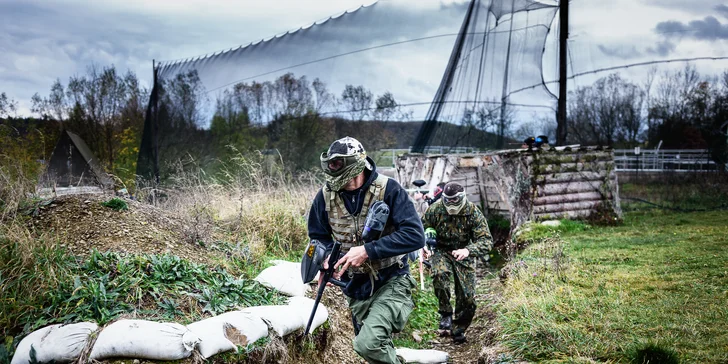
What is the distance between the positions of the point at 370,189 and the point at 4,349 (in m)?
2.76

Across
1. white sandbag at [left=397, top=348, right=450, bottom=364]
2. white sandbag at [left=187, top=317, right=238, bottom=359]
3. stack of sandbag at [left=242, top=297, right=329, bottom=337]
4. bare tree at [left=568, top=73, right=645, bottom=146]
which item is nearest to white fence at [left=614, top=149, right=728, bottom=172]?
bare tree at [left=568, top=73, right=645, bottom=146]

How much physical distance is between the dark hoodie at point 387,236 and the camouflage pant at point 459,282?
7.51 feet

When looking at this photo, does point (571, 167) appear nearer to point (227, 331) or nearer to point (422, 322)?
point (422, 322)

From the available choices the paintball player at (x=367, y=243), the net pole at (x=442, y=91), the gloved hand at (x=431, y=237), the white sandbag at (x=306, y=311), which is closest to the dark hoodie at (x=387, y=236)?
the paintball player at (x=367, y=243)

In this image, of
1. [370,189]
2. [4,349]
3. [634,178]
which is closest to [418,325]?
[370,189]

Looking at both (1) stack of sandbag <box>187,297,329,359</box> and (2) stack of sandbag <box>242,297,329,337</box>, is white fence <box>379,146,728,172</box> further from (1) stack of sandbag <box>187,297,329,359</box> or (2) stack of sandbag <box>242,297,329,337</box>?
(1) stack of sandbag <box>187,297,329,359</box>

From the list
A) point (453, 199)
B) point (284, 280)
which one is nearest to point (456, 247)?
point (453, 199)

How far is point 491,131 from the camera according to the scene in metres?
13.2

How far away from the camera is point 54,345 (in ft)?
12.5

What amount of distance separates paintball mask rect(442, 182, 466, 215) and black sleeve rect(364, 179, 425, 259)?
7.68 ft

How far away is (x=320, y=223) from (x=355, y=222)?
0.33 meters

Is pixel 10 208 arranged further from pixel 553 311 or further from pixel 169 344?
pixel 553 311

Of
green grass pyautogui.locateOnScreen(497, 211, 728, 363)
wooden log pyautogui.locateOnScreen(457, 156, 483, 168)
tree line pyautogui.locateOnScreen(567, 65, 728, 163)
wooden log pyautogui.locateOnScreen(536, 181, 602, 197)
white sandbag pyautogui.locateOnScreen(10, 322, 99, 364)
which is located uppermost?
tree line pyautogui.locateOnScreen(567, 65, 728, 163)

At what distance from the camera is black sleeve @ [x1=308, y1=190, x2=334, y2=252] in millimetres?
4273
